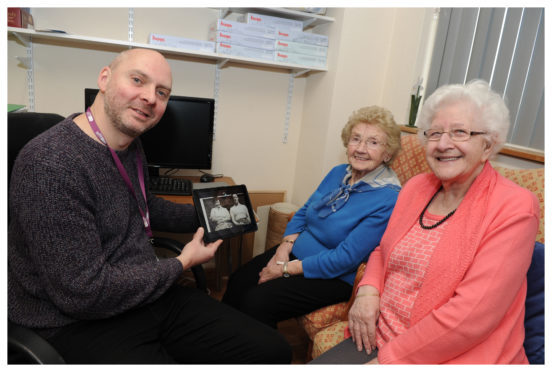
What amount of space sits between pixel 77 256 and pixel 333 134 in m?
1.85

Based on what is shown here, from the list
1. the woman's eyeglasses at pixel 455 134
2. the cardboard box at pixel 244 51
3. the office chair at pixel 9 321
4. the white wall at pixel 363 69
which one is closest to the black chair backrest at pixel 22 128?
the office chair at pixel 9 321

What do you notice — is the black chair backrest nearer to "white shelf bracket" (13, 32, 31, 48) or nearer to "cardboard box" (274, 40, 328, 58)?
"white shelf bracket" (13, 32, 31, 48)

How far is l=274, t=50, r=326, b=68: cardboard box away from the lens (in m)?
2.29

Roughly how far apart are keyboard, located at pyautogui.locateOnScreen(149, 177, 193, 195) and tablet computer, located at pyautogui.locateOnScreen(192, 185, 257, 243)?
1.84 ft

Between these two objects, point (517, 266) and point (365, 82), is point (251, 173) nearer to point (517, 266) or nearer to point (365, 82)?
point (365, 82)

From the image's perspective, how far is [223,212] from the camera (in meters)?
1.49

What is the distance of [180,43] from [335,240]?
146 centimetres

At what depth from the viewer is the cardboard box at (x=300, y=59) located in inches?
90.2

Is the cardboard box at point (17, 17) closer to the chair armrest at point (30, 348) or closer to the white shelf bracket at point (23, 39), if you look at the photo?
Answer: the white shelf bracket at point (23, 39)

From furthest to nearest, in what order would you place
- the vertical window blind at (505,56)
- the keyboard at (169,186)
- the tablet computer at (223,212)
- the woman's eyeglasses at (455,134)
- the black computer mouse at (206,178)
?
the black computer mouse at (206,178) → the keyboard at (169,186) → the vertical window blind at (505,56) → the tablet computer at (223,212) → the woman's eyeglasses at (455,134)

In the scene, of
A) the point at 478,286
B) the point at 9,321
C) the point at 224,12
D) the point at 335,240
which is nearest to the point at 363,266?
the point at 335,240

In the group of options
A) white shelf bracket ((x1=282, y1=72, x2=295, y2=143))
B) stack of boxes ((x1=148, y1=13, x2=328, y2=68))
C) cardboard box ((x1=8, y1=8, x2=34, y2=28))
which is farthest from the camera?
white shelf bracket ((x1=282, y1=72, x2=295, y2=143))

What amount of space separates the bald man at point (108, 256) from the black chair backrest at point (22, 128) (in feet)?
0.64

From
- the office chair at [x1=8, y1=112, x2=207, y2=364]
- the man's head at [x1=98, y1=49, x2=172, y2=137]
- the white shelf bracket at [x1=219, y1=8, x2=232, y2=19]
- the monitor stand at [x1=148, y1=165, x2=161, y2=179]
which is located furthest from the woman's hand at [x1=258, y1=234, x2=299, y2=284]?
the white shelf bracket at [x1=219, y1=8, x2=232, y2=19]
